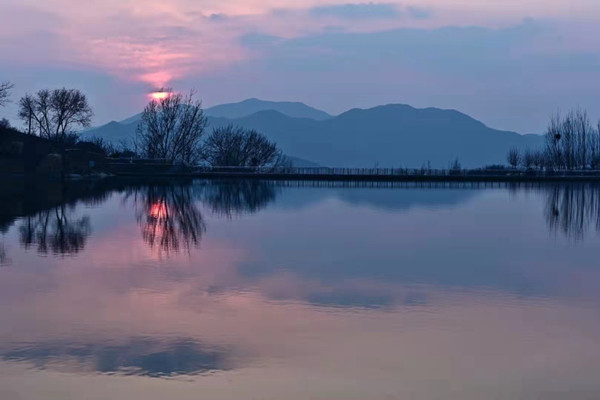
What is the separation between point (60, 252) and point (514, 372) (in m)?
8.62

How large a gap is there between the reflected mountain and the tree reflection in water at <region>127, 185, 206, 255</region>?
5819 millimetres

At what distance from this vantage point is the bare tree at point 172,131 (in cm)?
5534

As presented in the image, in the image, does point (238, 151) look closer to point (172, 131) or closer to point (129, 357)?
point (172, 131)

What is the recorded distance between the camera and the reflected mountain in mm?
6117

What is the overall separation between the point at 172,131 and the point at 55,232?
42.6m

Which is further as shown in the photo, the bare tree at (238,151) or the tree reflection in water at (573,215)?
the bare tree at (238,151)

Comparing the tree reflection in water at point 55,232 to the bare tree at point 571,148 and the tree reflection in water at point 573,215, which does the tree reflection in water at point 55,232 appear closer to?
the tree reflection in water at point 573,215

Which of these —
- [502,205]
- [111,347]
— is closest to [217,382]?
[111,347]

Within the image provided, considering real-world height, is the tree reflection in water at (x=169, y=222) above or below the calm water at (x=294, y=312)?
A: above

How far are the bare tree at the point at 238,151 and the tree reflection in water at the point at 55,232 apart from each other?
35.2 meters

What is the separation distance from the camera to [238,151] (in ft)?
181

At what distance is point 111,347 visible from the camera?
671 centimetres

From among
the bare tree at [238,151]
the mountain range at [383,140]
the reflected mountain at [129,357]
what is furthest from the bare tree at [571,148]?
the mountain range at [383,140]

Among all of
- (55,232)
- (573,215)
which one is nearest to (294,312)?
(55,232)
